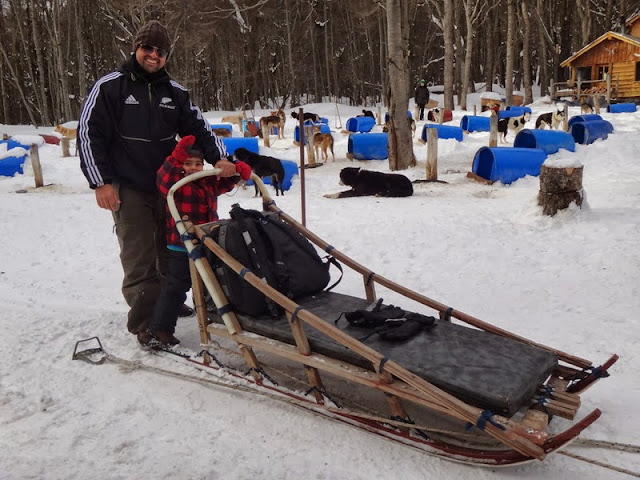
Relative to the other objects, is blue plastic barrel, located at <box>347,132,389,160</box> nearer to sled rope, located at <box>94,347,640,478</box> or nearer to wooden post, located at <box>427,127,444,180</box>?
wooden post, located at <box>427,127,444,180</box>

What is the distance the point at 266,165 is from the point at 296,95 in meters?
25.6

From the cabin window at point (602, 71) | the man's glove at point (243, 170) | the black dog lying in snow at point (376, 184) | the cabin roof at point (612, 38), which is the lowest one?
the black dog lying in snow at point (376, 184)

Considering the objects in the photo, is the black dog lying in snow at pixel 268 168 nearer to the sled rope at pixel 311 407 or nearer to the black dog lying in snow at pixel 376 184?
the black dog lying in snow at pixel 376 184

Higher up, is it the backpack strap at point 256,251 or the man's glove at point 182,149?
the man's glove at point 182,149

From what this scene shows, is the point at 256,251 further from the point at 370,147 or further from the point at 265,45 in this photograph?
the point at 265,45

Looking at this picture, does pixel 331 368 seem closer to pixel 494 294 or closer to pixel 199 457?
pixel 199 457

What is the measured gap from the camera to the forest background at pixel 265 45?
1058 inches

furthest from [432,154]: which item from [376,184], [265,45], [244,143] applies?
[265,45]

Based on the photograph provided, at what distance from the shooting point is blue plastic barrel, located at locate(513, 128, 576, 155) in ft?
35.6

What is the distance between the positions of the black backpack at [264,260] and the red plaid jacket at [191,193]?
254mm

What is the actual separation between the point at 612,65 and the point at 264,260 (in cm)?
2828

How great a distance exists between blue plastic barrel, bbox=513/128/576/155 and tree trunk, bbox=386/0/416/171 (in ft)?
7.42

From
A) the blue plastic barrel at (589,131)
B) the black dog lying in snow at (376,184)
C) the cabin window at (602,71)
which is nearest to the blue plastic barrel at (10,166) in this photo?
the black dog lying in snow at (376,184)

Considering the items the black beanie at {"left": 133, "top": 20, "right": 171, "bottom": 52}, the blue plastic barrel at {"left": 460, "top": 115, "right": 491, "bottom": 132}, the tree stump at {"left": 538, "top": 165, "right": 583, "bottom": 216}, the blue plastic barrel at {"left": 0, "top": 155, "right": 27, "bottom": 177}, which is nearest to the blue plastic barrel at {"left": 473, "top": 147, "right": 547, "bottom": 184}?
the tree stump at {"left": 538, "top": 165, "right": 583, "bottom": 216}
